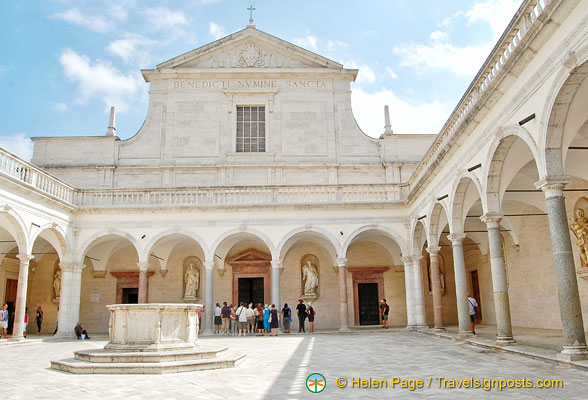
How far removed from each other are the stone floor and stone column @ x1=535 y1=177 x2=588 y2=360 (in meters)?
0.49

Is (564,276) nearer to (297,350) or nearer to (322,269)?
(297,350)

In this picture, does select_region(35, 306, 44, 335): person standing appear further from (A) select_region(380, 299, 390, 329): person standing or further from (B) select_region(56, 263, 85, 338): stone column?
(A) select_region(380, 299, 390, 329): person standing

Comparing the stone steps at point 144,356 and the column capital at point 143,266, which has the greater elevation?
the column capital at point 143,266

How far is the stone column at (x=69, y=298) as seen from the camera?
1967 cm

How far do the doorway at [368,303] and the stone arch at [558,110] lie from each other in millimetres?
15353

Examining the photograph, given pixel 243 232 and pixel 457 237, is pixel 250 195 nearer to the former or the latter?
pixel 243 232

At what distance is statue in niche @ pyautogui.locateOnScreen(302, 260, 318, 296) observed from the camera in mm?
22953

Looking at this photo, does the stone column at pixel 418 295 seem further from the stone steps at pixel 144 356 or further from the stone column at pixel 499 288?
the stone steps at pixel 144 356

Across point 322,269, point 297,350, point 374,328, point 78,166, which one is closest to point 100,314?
point 78,166

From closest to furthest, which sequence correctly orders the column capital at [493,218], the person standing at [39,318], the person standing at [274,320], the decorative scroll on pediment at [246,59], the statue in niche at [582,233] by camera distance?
the column capital at [493,218] < the statue in niche at [582,233] < the person standing at [274,320] < the person standing at [39,318] < the decorative scroll on pediment at [246,59]

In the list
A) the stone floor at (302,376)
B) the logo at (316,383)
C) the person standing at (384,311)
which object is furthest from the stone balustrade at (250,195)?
the logo at (316,383)

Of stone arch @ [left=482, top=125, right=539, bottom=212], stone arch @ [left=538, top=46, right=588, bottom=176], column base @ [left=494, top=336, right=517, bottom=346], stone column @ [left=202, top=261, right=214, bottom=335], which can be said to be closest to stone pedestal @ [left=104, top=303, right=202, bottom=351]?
column base @ [left=494, top=336, right=517, bottom=346]

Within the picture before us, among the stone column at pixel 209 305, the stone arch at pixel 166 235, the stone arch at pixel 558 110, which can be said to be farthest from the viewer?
the stone arch at pixel 166 235

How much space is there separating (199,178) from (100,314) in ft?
25.2
